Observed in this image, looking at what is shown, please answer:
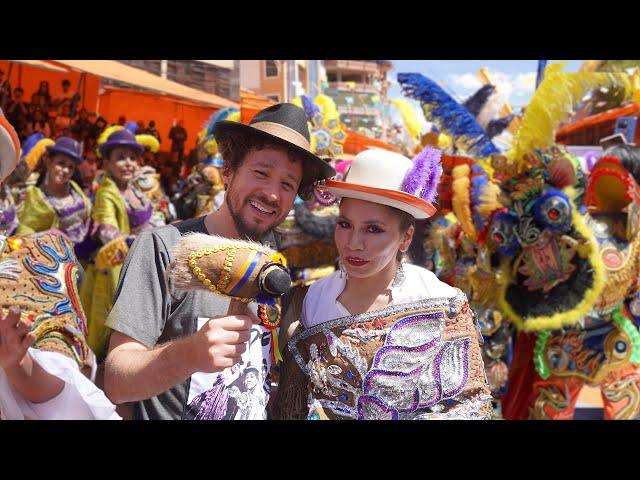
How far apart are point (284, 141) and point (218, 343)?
0.70 meters

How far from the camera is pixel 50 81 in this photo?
8.81 metres

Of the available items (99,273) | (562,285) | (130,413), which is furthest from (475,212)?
(130,413)

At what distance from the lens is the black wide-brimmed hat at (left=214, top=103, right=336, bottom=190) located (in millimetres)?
2004

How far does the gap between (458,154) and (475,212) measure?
1534mm

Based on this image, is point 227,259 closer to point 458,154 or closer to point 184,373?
point 184,373

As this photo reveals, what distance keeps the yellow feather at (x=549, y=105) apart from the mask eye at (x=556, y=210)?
1.29ft

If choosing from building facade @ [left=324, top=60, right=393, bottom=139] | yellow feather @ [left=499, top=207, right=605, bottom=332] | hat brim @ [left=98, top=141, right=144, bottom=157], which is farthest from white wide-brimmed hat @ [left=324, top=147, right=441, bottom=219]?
building facade @ [left=324, top=60, right=393, bottom=139]

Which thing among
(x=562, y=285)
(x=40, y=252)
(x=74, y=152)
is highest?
(x=74, y=152)

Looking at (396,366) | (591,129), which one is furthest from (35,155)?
(591,129)

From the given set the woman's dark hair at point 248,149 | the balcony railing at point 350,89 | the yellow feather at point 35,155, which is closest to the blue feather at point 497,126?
the yellow feather at point 35,155

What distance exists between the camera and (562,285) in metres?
4.36

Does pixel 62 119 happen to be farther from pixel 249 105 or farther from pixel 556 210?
pixel 556 210

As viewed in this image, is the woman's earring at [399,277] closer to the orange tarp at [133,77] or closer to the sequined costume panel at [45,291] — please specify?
the sequined costume panel at [45,291]

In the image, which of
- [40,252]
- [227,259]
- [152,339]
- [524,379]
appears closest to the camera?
[227,259]
